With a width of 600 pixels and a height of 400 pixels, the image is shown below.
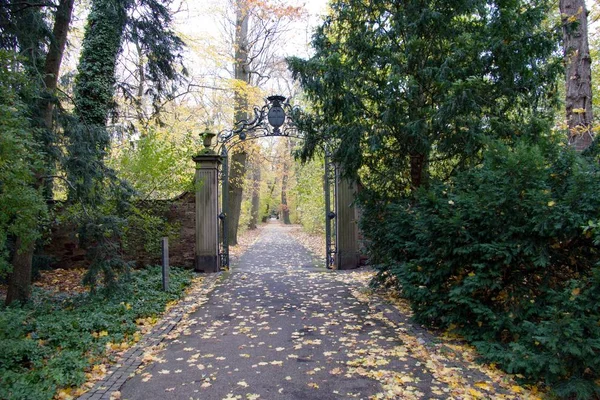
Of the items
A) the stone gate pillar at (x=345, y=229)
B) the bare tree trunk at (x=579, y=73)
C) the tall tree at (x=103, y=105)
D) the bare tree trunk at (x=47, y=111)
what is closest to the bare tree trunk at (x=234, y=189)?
the tall tree at (x=103, y=105)

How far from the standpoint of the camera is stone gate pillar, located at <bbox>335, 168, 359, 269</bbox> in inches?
419

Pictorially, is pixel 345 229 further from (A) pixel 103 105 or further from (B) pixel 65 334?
(B) pixel 65 334

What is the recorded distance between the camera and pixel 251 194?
105ft

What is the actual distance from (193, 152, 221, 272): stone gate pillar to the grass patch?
102 inches

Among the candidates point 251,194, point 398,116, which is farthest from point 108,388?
point 251,194

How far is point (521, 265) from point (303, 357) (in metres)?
2.50

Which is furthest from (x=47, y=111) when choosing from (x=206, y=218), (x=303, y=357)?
(x=303, y=357)

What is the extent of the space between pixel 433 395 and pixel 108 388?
2.85 m

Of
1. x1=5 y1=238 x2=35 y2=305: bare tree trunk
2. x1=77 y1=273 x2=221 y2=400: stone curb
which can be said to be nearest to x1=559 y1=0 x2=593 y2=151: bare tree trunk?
x1=77 y1=273 x2=221 y2=400: stone curb

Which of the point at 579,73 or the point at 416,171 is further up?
the point at 579,73

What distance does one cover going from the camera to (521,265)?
14.5 ft

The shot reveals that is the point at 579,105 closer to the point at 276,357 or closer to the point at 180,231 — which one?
the point at 276,357

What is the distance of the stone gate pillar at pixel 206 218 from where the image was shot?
1049 centimetres

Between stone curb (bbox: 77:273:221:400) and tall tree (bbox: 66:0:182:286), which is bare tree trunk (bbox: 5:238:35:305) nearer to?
→ tall tree (bbox: 66:0:182:286)
